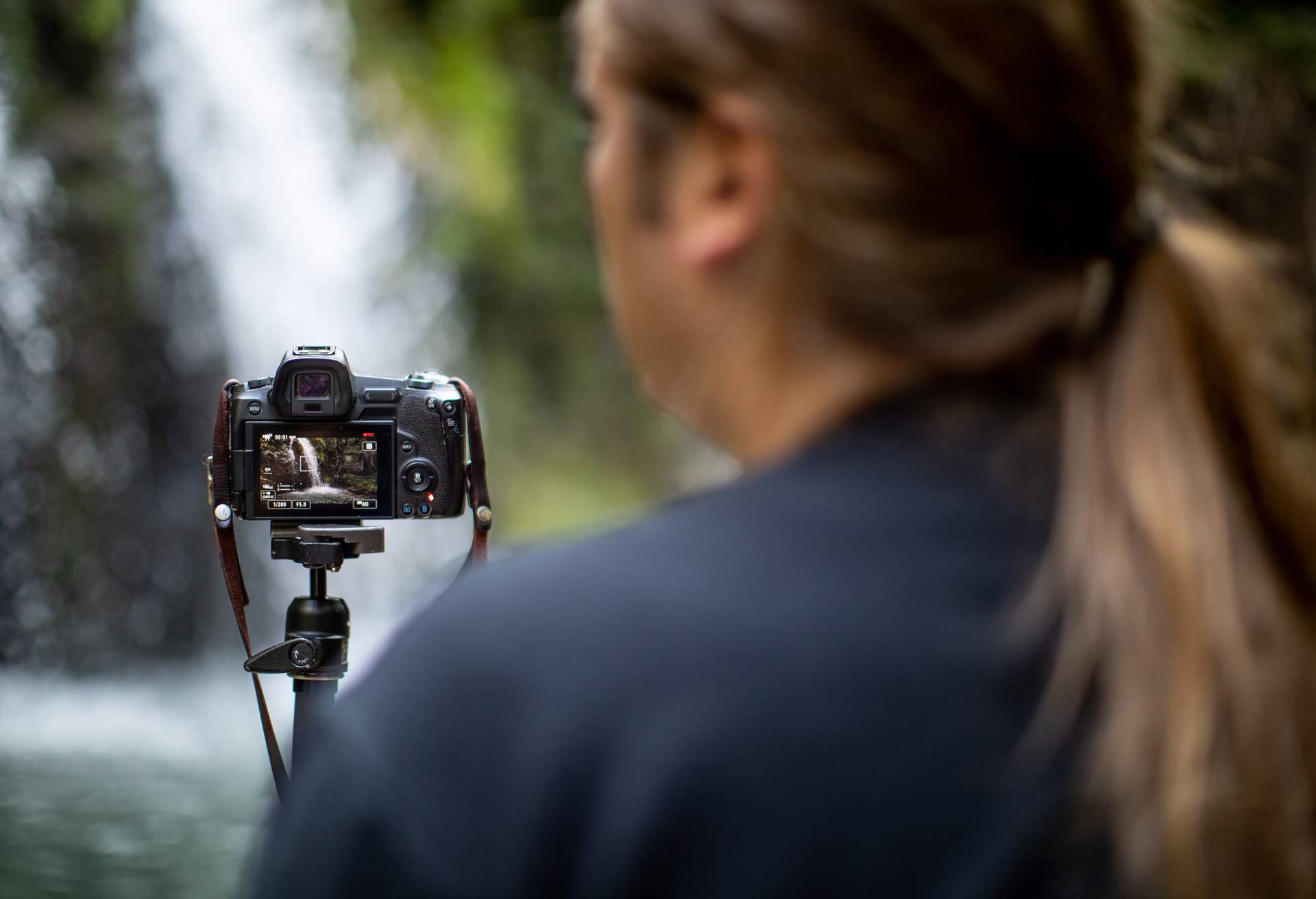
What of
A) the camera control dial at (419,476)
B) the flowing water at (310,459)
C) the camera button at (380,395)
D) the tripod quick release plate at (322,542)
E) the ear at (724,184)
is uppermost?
the ear at (724,184)

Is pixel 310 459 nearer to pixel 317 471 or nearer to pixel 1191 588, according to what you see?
pixel 317 471

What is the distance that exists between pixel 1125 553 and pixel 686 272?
0.66ft

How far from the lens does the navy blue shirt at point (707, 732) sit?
0.44 m

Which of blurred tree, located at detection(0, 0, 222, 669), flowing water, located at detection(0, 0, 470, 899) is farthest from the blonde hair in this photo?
blurred tree, located at detection(0, 0, 222, 669)

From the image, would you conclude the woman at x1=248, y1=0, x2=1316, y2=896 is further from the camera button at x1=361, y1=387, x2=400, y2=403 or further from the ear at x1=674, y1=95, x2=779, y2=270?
the camera button at x1=361, y1=387, x2=400, y2=403

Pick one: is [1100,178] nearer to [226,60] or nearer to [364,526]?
[364,526]

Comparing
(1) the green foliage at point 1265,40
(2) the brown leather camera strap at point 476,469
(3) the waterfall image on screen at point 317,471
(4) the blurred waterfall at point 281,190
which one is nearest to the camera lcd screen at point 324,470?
(3) the waterfall image on screen at point 317,471

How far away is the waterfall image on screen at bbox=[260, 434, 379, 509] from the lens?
1507 millimetres

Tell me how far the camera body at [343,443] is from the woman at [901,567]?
3.39 feet

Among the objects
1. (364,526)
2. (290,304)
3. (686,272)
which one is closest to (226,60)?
(290,304)

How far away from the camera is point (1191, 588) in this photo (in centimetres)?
48

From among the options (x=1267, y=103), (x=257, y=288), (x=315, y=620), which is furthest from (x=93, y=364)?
(x=1267, y=103)

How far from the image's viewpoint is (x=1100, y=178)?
521mm

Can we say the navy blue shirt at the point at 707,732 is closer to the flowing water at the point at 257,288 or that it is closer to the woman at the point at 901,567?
the woman at the point at 901,567
